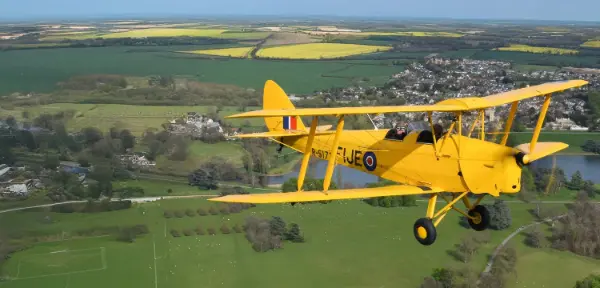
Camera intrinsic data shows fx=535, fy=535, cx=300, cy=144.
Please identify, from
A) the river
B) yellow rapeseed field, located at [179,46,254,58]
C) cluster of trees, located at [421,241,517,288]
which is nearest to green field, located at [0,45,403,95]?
yellow rapeseed field, located at [179,46,254,58]

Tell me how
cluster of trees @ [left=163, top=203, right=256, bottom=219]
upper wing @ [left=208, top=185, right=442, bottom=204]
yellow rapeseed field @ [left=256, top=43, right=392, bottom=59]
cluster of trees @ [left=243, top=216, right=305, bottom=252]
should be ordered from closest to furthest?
upper wing @ [left=208, top=185, right=442, bottom=204], cluster of trees @ [left=243, top=216, right=305, bottom=252], cluster of trees @ [left=163, top=203, right=256, bottom=219], yellow rapeseed field @ [left=256, top=43, right=392, bottom=59]

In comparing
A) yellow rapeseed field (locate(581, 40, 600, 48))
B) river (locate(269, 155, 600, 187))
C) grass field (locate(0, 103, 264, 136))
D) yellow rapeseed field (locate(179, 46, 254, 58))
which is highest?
yellow rapeseed field (locate(179, 46, 254, 58))

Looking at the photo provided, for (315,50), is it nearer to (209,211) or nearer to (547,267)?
(209,211)

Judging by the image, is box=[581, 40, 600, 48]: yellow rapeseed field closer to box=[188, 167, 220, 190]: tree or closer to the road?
the road

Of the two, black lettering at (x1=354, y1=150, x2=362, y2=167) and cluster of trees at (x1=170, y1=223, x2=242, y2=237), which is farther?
cluster of trees at (x1=170, y1=223, x2=242, y2=237)

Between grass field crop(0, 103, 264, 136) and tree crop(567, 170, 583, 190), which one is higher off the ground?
grass field crop(0, 103, 264, 136)

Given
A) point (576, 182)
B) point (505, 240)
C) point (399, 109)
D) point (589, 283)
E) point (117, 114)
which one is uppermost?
point (399, 109)

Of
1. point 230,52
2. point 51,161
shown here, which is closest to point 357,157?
point 51,161
